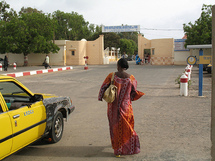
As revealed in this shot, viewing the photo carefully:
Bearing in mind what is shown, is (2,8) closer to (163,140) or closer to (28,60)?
(28,60)

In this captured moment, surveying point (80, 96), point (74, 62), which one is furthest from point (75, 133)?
point (74, 62)

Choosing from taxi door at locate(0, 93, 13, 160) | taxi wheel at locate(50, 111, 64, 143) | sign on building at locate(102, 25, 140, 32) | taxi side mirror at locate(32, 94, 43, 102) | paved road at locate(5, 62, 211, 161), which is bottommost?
paved road at locate(5, 62, 211, 161)

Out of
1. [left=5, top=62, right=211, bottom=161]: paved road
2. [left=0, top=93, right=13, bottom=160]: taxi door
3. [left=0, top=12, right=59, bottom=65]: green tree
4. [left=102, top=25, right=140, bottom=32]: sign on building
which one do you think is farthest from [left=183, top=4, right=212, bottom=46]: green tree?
[left=0, top=93, right=13, bottom=160]: taxi door

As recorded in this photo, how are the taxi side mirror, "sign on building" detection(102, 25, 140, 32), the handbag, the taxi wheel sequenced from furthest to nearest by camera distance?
"sign on building" detection(102, 25, 140, 32)
the taxi wheel
the taxi side mirror
the handbag

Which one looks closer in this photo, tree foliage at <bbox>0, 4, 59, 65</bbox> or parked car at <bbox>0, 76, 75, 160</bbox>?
parked car at <bbox>0, 76, 75, 160</bbox>

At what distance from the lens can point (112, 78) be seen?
428 centimetres

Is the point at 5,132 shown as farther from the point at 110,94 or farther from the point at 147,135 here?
the point at 147,135

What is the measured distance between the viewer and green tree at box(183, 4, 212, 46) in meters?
33.9

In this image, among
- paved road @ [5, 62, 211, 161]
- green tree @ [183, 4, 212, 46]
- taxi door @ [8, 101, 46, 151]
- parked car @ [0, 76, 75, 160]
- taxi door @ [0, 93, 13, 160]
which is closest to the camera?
taxi door @ [0, 93, 13, 160]

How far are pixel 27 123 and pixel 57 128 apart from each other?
110 centimetres

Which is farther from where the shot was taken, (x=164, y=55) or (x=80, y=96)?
(x=164, y=55)

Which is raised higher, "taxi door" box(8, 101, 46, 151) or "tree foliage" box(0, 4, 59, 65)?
"tree foliage" box(0, 4, 59, 65)

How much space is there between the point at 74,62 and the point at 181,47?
17.5m

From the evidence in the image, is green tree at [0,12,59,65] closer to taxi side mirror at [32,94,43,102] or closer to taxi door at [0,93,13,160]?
taxi side mirror at [32,94,43,102]
